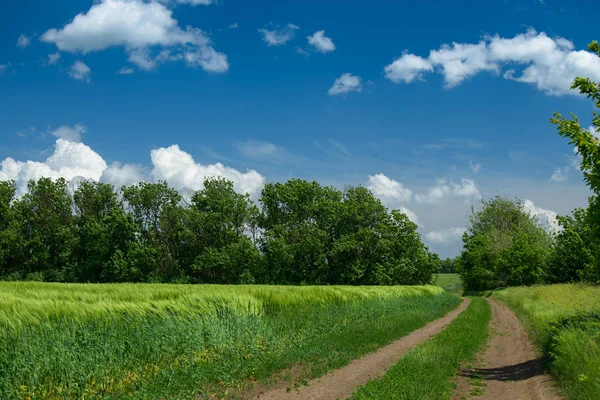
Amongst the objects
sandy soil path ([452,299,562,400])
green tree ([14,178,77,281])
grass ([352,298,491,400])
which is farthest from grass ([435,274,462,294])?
grass ([352,298,491,400])

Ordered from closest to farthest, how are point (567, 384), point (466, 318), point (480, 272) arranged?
point (567, 384) → point (466, 318) → point (480, 272)

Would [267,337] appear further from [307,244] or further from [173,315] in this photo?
[307,244]

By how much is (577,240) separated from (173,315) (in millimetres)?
54203

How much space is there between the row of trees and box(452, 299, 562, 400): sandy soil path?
3763 millimetres

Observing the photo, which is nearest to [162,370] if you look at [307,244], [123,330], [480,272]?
[123,330]

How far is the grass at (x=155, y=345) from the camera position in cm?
835

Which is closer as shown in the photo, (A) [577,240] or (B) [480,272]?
(A) [577,240]

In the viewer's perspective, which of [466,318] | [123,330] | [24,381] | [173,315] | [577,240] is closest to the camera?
[24,381]

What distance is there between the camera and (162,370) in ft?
32.5

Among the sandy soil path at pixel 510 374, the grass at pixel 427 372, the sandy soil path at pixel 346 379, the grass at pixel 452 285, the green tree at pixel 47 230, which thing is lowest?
the grass at pixel 452 285

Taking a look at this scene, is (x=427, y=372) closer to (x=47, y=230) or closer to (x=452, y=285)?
(x=47, y=230)

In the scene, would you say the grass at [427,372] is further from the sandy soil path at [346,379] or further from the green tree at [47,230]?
the green tree at [47,230]

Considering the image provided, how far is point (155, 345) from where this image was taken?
413 inches

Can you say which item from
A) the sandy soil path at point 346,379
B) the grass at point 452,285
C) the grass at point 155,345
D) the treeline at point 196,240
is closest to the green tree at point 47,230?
the treeline at point 196,240
